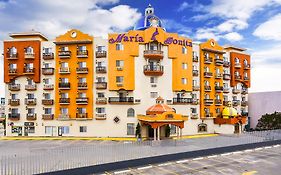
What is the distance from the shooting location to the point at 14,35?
51938 mm

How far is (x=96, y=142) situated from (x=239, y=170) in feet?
84.0

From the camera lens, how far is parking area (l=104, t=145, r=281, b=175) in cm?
2616

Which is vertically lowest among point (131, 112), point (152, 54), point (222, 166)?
point (222, 166)

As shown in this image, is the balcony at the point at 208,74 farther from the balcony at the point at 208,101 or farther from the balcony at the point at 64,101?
the balcony at the point at 64,101

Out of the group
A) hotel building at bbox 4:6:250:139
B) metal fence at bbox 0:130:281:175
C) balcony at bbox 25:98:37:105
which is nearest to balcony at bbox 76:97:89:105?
hotel building at bbox 4:6:250:139

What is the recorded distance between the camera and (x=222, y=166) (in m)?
28.4

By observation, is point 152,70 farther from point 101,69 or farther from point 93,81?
point 93,81

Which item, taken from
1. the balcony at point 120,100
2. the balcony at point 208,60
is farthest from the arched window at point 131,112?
the balcony at point 208,60

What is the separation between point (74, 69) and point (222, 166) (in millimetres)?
34398

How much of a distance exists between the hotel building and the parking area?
722 inches

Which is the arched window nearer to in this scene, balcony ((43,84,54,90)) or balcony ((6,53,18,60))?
balcony ((43,84,54,90))

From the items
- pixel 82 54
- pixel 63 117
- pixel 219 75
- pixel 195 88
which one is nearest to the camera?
pixel 63 117

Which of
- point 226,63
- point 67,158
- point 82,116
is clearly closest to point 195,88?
point 226,63

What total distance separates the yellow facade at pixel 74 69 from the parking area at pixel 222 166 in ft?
85.1
